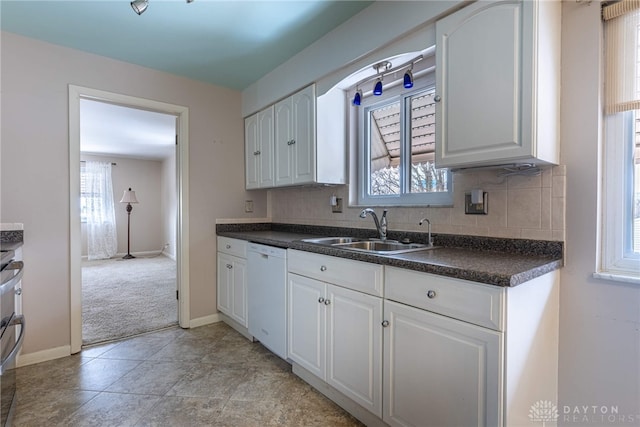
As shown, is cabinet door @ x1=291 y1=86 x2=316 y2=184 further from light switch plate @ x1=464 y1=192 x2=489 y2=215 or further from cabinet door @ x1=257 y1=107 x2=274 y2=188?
light switch plate @ x1=464 y1=192 x2=489 y2=215

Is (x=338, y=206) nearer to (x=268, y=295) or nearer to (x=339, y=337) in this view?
(x=268, y=295)

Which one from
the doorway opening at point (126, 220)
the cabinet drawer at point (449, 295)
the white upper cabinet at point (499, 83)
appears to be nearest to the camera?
the cabinet drawer at point (449, 295)

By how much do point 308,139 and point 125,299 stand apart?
9.76ft

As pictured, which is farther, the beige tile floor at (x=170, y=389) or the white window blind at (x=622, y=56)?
the beige tile floor at (x=170, y=389)

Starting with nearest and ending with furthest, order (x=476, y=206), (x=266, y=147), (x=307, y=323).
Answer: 1. (x=476, y=206)
2. (x=307, y=323)
3. (x=266, y=147)

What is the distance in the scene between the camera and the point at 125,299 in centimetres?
369

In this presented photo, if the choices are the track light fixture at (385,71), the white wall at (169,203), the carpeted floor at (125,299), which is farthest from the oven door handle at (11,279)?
the white wall at (169,203)

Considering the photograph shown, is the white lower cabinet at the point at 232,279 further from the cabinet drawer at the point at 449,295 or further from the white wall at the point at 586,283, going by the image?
the white wall at the point at 586,283

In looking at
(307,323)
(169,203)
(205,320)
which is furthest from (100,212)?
(307,323)

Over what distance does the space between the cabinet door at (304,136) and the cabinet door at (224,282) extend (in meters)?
0.99

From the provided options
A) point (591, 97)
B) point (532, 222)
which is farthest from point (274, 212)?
point (591, 97)

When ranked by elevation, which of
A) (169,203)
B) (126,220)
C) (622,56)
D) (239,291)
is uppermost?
(622,56)

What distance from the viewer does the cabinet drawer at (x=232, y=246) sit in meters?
2.61

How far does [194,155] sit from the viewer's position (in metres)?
2.93
